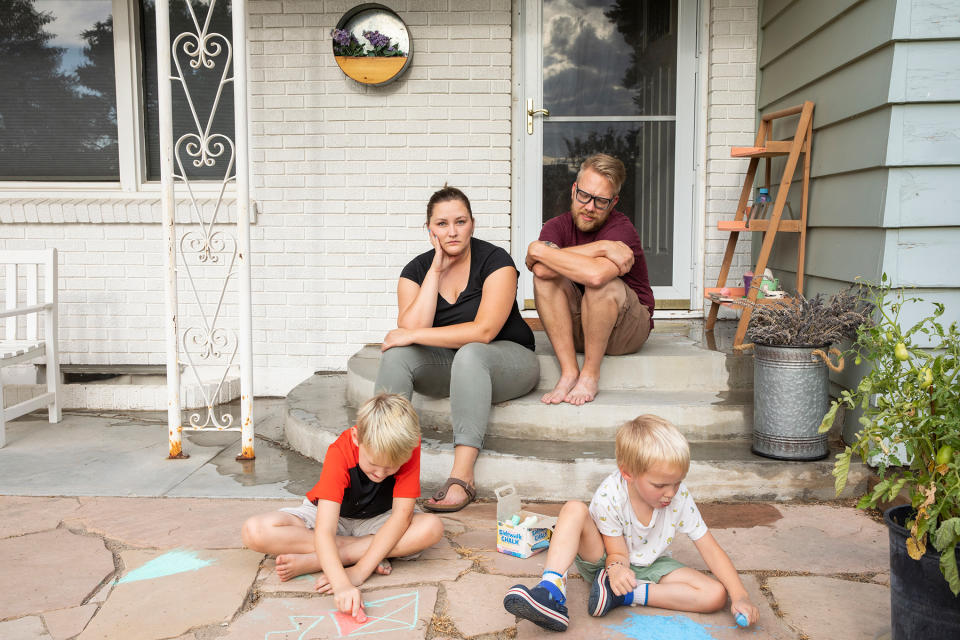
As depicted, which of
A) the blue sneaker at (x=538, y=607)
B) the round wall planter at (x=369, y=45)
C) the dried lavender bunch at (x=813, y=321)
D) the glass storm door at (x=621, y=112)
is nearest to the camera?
the blue sneaker at (x=538, y=607)

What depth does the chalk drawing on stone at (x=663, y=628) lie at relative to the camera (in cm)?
202

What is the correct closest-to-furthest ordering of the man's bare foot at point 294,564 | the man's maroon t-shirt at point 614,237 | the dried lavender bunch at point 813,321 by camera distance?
1. the man's bare foot at point 294,564
2. the dried lavender bunch at point 813,321
3. the man's maroon t-shirt at point 614,237

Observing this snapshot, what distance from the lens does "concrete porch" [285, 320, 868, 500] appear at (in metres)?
2.98

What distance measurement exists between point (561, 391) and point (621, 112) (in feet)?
6.92

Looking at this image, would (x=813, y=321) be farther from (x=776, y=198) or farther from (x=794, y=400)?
(x=776, y=198)

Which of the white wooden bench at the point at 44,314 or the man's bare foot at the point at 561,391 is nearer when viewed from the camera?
the man's bare foot at the point at 561,391

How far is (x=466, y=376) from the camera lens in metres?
3.03

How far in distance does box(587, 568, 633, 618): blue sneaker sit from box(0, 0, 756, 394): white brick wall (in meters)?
2.78

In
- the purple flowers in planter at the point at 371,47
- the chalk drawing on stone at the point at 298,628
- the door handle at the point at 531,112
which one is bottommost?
the chalk drawing on stone at the point at 298,628

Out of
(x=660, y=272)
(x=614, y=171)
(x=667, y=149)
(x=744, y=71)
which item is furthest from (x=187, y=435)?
(x=744, y=71)

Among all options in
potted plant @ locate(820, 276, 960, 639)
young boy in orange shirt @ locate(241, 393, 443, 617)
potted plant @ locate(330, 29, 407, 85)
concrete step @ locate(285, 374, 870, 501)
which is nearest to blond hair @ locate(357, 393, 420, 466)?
young boy in orange shirt @ locate(241, 393, 443, 617)

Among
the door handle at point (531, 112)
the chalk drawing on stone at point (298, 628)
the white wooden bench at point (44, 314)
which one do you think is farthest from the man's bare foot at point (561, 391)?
the white wooden bench at point (44, 314)

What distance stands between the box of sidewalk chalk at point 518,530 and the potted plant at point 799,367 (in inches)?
39.7

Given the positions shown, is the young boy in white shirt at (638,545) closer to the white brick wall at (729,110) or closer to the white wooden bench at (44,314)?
the white brick wall at (729,110)
